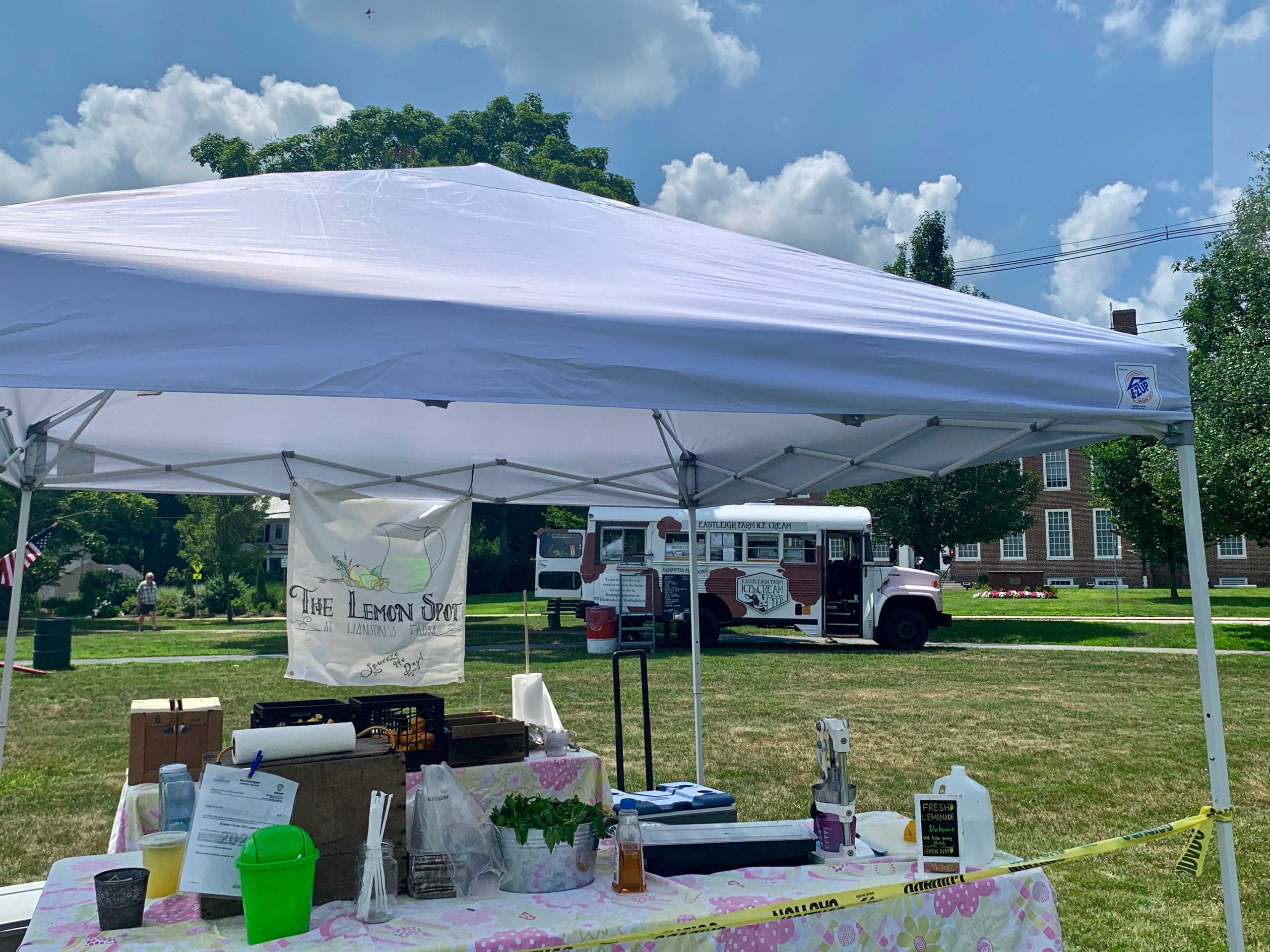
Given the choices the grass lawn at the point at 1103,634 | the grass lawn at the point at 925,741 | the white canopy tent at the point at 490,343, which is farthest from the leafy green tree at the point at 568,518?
the white canopy tent at the point at 490,343

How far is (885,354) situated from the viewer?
9.61 feet

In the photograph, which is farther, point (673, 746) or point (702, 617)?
point (702, 617)

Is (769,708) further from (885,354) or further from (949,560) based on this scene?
(949,560)

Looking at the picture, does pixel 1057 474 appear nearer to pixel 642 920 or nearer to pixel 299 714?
pixel 299 714

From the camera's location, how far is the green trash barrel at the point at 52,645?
15148mm

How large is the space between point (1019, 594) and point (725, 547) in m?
21.5

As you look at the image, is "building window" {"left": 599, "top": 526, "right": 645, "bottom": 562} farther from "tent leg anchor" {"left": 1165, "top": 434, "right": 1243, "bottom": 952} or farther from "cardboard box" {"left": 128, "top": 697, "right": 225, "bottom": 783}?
"tent leg anchor" {"left": 1165, "top": 434, "right": 1243, "bottom": 952}

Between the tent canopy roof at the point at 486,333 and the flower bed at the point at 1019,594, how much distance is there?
32677 mm

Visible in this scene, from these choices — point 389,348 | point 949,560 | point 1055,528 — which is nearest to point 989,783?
point 389,348

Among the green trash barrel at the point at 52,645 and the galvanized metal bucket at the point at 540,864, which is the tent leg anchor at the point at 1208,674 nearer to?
the galvanized metal bucket at the point at 540,864

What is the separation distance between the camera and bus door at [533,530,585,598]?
1847 centimetres

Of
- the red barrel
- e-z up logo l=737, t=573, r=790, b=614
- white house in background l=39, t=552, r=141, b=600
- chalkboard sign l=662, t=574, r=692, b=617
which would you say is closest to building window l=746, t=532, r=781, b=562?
e-z up logo l=737, t=573, r=790, b=614

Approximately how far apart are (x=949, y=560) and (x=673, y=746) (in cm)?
1397

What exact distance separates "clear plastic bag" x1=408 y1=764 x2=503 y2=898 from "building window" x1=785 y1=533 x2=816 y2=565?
49.6 ft
